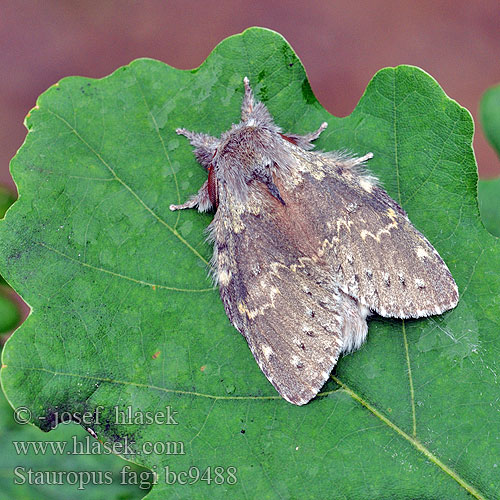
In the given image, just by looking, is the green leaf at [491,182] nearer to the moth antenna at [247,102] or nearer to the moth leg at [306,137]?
the moth leg at [306,137]

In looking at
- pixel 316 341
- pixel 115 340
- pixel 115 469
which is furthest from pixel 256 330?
pixel 115 469

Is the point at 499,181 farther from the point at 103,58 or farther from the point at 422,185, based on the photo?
the point at 103,58

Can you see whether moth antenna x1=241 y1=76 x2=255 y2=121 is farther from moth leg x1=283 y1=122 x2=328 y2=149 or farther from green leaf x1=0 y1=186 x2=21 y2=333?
green leaf x1=0 y1=186 x2=21 y2=333

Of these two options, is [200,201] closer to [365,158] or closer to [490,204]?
[365,158]

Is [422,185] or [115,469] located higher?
[422,185]

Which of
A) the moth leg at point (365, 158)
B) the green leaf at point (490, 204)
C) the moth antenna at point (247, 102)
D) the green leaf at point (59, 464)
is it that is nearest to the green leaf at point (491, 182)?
the green leaf at point (490, 204)

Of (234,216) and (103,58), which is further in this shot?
(103,58)

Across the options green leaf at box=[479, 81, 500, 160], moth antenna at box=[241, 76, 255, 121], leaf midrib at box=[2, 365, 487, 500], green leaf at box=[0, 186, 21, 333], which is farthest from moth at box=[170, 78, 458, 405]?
green leaf at box=[0, 186, 21, 333]
